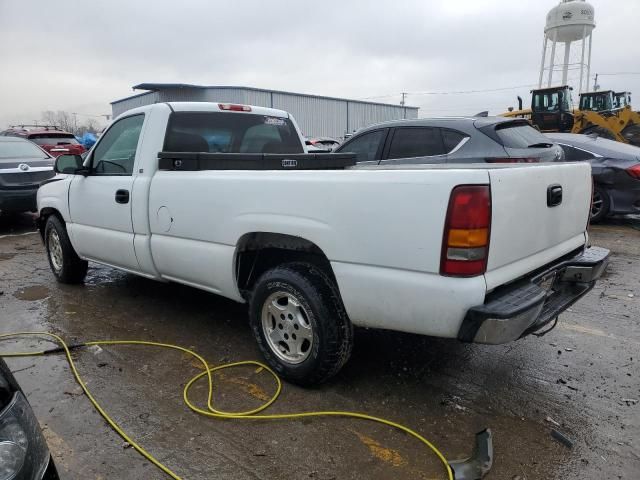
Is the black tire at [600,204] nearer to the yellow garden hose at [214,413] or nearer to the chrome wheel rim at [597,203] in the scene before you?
the chrome wheel rim at [597,203]

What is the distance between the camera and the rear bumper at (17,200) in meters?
8.65

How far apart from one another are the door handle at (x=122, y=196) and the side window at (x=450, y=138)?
3.77 m

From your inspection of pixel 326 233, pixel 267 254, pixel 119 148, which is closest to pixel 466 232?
pixel 326 233

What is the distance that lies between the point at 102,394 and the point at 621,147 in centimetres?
864

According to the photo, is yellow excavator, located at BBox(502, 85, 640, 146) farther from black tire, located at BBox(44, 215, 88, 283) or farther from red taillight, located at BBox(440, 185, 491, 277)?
red taillight, located at BBox(440, 185, 491, 277)

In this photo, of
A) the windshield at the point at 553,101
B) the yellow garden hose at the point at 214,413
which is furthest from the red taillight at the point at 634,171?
the windshield at the point at 553,101

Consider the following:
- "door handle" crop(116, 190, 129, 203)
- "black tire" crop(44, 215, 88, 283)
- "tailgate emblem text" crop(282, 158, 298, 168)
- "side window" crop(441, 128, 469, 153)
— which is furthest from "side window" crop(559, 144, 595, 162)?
"black tire" crop(44, 215, 88, 283)

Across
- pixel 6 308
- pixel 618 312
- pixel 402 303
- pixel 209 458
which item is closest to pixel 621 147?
pixel 618 312

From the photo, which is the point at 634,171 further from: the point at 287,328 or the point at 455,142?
the point at 287,328

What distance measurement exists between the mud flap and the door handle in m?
3.16

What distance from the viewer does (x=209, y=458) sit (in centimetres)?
250

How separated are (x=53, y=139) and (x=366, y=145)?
43.1 feet

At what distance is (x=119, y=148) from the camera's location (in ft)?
14.7

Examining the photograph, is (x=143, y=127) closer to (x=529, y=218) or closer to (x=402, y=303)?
(x=402, y=303)
